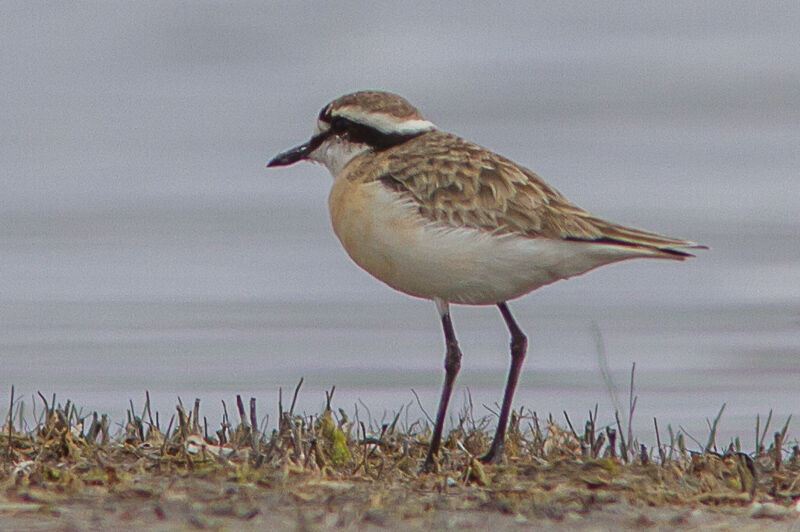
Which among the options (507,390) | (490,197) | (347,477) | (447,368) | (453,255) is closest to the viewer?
(347,477)

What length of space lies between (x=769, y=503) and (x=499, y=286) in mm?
1745

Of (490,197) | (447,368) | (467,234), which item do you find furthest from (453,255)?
(447,368)

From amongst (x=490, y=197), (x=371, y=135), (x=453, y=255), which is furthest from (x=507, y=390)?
(x=371, y=135)

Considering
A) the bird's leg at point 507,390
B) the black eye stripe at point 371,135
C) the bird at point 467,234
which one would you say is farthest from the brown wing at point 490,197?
the bird's leg at point 507,390

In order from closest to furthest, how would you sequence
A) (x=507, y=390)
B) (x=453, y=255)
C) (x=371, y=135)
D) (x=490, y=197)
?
(x=453, y=255)
(x=490, y=197)
(x=507, y=390)
(x=371, y=135)

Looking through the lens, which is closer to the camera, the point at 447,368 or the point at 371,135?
the point at 447,368

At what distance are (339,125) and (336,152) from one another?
0.52 feet

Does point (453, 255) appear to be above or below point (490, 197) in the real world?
below

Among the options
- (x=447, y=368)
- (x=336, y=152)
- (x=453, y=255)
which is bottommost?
(x=447, y=368)

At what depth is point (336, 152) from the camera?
333 inches

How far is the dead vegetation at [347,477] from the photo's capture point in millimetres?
5840

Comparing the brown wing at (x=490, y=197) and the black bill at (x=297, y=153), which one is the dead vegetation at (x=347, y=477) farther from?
the black bill at (x=297, y=153)

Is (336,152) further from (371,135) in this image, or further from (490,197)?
(490,197)

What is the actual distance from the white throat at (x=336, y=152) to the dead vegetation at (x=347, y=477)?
145 cm
